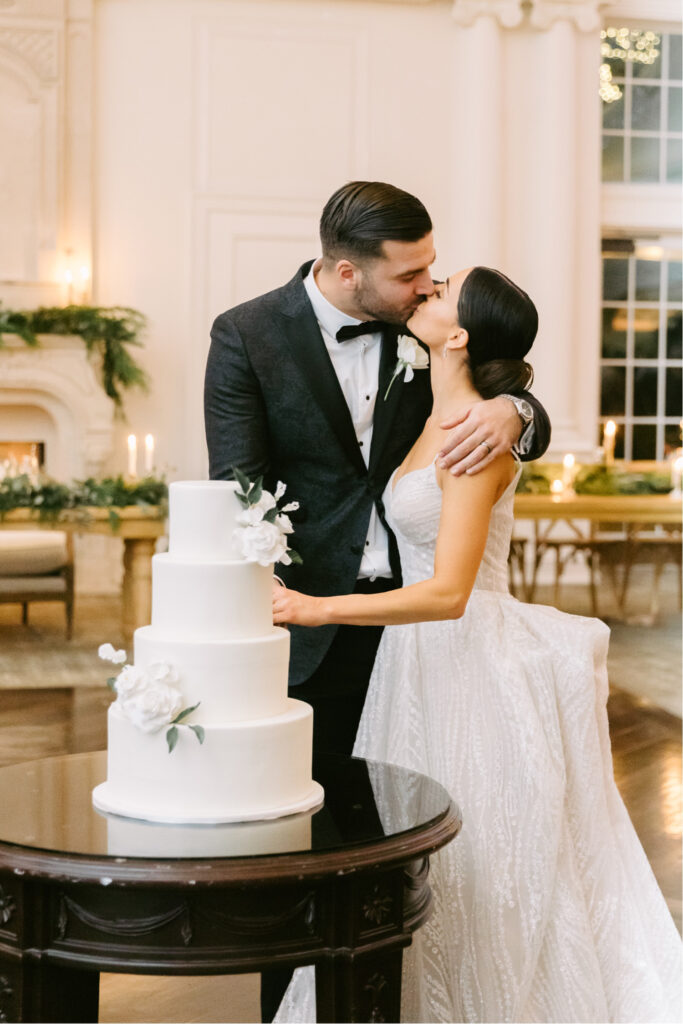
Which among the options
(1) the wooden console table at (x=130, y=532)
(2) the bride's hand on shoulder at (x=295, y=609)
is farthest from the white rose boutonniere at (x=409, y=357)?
(1) the wooden console table at (x=130, y=532)

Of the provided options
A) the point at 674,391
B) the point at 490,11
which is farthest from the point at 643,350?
the point at 490,11

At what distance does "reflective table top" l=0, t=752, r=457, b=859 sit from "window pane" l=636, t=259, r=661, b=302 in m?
9.74

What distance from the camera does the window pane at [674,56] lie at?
36.6ft

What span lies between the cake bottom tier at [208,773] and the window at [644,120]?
1012 cm

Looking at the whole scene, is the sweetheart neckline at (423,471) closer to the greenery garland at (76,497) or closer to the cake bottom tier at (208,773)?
the cake bottom tier at (208,773)

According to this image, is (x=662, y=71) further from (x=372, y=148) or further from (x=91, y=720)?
(x=91, y=720)

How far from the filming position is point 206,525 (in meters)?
1.87

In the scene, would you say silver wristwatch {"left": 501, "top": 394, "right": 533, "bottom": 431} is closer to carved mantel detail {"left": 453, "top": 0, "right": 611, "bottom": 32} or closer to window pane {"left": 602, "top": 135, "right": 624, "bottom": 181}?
carved mantel detail {"left": 453, "top": 0, "right": 611, "bottom": 32}

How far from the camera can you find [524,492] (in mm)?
8227

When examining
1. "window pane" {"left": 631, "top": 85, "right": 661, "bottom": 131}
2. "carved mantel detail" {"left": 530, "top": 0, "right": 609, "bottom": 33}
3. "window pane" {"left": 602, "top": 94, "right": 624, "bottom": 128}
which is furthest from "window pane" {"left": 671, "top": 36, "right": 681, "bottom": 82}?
"carved mantel detail" {"left": 530, "top": 0, "right": 609, "bottom": 33}

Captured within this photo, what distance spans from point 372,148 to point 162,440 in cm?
316

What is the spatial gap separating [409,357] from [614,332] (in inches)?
348

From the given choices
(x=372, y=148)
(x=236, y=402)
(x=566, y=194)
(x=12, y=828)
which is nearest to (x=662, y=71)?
(x=566, y=194)

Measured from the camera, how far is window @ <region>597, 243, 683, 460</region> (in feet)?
36.2
